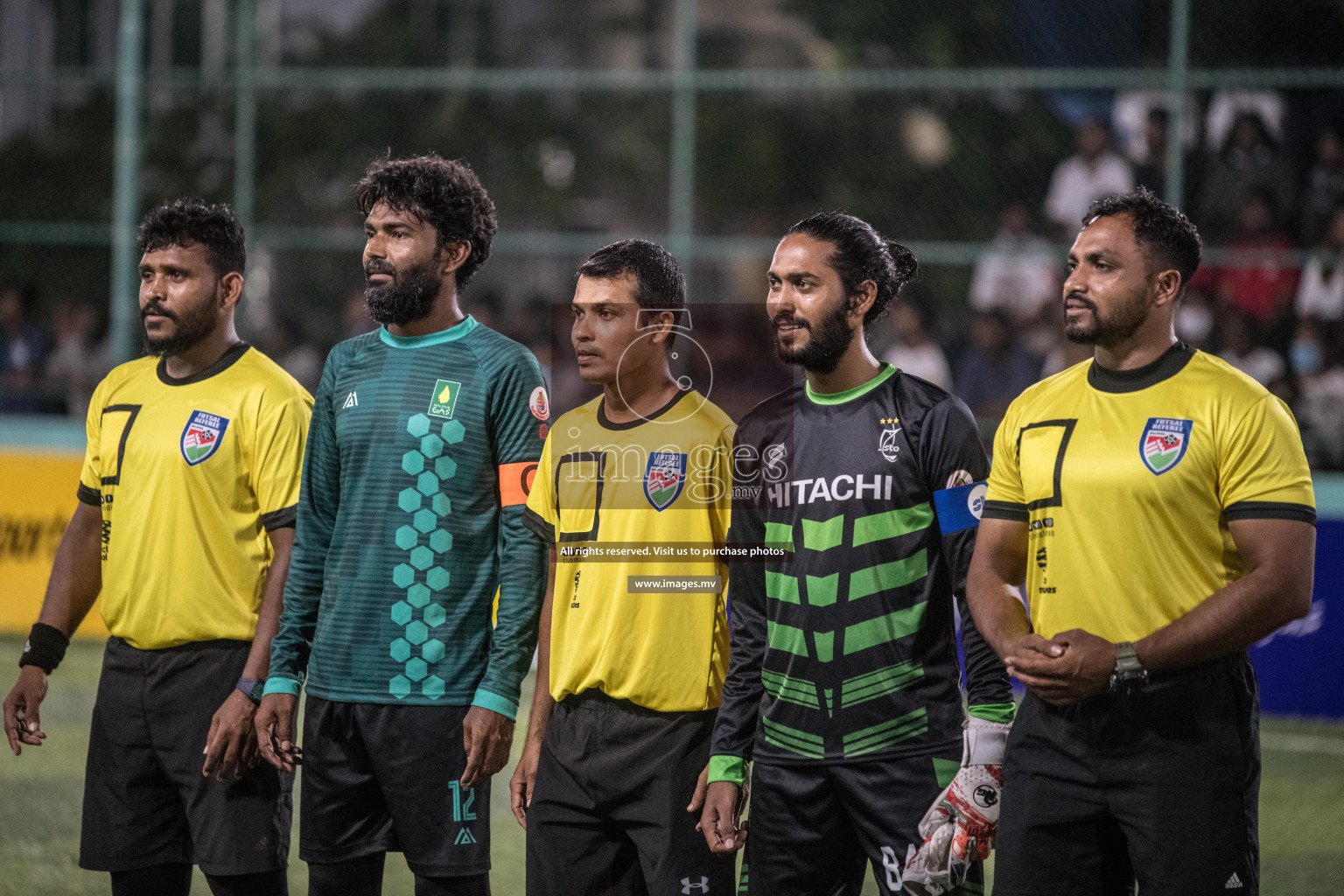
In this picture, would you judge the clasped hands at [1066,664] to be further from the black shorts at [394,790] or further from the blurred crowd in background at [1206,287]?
the blurred crowd in background at [1206,287]

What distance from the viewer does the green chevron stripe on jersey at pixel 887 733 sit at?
3.62m

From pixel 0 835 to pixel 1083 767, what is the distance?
4867 millimetres

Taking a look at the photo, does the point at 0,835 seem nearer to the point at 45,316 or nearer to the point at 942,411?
the point at 942,411

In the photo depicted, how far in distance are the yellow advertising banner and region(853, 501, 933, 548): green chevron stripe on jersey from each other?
803 cm

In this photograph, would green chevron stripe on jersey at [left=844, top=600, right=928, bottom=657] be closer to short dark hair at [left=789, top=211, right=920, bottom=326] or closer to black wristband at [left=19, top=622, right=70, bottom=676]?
short dark hair at [left=789, top=211, right=920, bottom=326]

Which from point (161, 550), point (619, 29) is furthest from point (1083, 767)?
point (619, 29)

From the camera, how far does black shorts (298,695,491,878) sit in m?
3.96

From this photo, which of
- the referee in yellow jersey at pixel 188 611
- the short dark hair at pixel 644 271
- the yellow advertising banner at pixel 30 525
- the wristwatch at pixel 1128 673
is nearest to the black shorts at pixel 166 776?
the referee in yellow jersey at pixel 188 611

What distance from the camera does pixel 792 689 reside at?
373 cm

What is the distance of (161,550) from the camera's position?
4.33 metres

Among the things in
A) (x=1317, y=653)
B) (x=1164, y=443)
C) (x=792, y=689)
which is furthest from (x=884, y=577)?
(x=1317, y=653)

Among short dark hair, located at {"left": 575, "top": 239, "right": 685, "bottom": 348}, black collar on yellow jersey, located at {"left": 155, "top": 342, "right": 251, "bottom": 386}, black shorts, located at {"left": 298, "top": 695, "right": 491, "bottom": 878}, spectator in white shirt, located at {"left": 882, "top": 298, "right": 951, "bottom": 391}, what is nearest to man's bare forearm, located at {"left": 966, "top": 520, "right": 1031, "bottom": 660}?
short dark hair, located at {"left": 575, "top": 239, "right": 685, "bottom": 348}

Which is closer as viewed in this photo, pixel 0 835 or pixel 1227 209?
pixel 0 835

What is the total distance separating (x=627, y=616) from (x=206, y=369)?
5.27 ft
